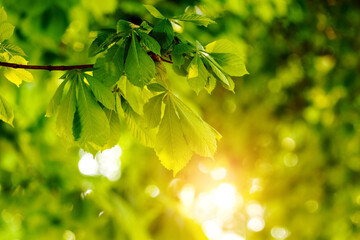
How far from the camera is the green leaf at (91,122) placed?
73 centimetres

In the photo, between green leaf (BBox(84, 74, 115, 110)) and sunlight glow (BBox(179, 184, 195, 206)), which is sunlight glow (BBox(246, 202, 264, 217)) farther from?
green leaf (BBox(84, 74, 115, 110))

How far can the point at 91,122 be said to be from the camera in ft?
2.39

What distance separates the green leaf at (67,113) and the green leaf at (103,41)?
2.8 inches

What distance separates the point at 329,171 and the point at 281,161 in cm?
76

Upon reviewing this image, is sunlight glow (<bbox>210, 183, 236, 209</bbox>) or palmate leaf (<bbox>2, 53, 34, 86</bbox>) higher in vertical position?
palmate leaf (<bbox>2, 53, 34, 86</bbox>)

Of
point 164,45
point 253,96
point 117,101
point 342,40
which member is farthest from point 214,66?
point 253,96

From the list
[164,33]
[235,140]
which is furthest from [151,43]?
[235,140]

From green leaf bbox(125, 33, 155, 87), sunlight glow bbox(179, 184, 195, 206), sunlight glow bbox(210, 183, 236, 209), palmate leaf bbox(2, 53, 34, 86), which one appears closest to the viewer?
green leaf bbox(125, 33, 155, 87)

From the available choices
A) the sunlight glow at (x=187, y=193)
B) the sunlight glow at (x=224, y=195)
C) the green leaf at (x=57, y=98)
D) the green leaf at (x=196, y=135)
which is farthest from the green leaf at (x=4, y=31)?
the sunlight glow at (x=224, y=195)

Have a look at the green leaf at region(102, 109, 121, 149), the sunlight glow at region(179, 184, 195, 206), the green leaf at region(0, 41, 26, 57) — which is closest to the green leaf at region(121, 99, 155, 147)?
the green leaf at region(102, 109, 121, 149)

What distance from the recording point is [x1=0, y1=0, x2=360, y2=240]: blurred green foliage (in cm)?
228

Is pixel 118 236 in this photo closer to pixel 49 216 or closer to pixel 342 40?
pixel 49 216

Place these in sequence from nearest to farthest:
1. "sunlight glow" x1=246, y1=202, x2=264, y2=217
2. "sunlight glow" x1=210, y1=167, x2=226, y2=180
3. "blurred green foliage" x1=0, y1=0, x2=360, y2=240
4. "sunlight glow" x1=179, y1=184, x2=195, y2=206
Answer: "blurred green foliage" x1=0, y1=0, x2=360, y2=240 → "sunlight glow" x1=179, y1=184, x2=195, y2=206 → "sunlight glow" x1=210, y1=167, x2=226, y2=180 → "sunlight glow" x1=246, y1=202, x2=264, y2=217

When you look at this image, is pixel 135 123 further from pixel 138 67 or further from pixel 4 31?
pixel 4 31
